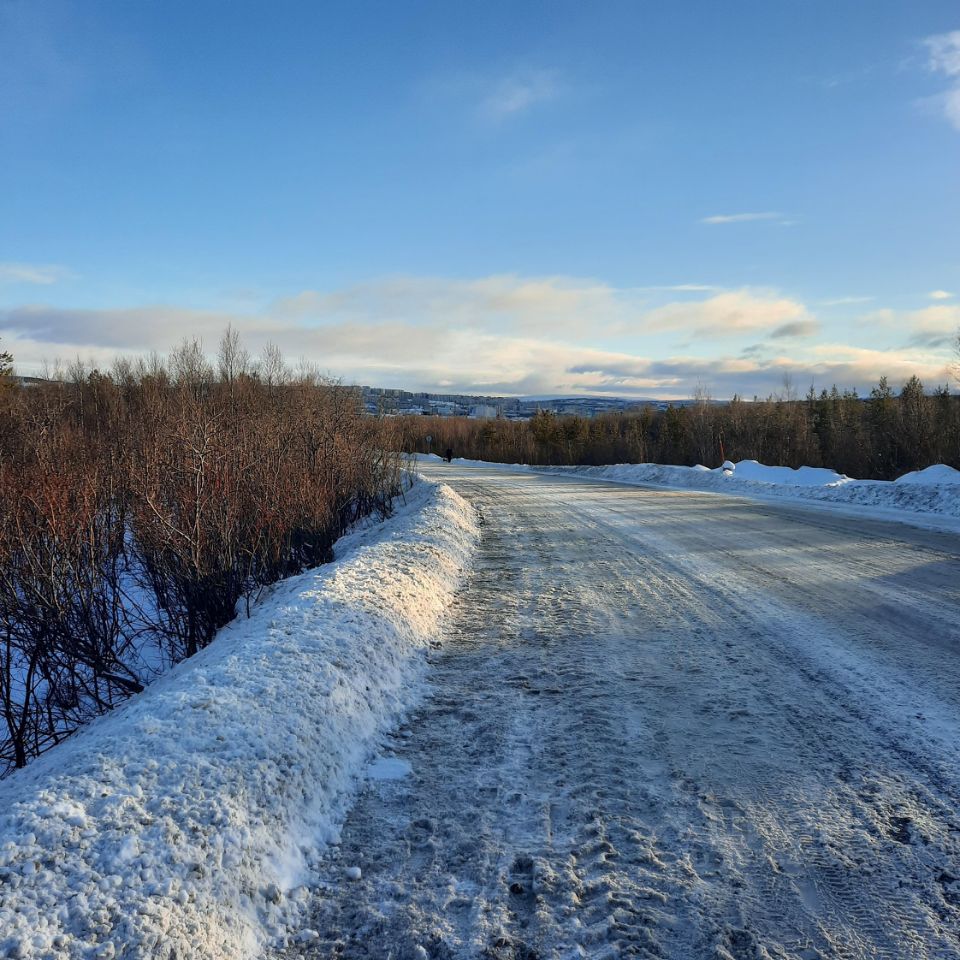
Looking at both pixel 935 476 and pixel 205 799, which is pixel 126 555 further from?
pixel 935 476

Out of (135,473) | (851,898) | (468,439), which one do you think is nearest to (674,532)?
(135,473)

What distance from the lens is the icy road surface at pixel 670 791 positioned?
248cm

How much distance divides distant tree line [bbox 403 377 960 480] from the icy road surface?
48.6 ft

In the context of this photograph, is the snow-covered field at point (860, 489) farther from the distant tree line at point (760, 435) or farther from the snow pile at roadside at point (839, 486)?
the distant tree line at point (760, 435)

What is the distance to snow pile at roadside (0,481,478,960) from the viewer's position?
91.7 inches

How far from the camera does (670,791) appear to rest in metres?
3.35

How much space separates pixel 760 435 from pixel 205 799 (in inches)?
1827

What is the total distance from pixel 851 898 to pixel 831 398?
52.6 metres

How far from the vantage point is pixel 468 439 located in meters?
79.3

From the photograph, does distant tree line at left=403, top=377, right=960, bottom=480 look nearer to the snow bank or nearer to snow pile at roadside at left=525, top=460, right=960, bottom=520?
snow pile at roadside at left=525, top=460, right=960, bottom=520

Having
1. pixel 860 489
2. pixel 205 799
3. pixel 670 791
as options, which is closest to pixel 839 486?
pixel 860 489

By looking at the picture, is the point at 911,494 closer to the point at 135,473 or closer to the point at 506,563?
the point at 506,563

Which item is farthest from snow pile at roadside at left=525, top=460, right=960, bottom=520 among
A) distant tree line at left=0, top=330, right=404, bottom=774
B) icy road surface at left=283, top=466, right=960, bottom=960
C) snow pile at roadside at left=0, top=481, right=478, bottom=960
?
snow pile at roadside at left=0, top=481, right=478, bottom=960

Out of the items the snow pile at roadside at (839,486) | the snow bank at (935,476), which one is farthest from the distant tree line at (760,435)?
the snow bank at (935,476)
